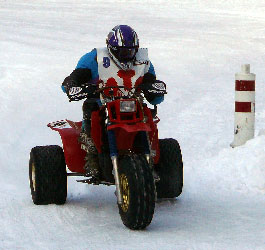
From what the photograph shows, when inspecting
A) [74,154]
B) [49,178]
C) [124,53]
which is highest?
[124,53]

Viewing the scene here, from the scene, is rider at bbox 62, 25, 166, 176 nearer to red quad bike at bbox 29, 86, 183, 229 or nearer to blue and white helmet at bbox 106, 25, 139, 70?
blue and white helmet at bbox 106, 25, 139, 70

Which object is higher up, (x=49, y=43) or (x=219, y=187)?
(x=49, y=43)

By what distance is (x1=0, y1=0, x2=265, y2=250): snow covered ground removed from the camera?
605 cm

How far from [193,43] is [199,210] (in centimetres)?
1030

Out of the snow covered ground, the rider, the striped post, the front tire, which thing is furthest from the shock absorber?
the striped post

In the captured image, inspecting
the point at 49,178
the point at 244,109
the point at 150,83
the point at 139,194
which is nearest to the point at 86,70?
the point at 150,83

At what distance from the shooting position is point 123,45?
696 cm

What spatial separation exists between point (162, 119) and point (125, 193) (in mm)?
4809

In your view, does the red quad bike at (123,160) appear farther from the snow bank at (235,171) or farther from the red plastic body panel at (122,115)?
the snow bank at (235,171)

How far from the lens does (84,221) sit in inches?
256

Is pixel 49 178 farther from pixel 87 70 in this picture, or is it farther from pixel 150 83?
pixel 150 83

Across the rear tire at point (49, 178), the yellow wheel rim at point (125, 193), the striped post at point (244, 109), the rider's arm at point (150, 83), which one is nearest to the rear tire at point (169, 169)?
the rider's arm at point (150, 83)

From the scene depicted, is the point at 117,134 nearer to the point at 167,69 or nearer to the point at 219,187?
the point at 219,187

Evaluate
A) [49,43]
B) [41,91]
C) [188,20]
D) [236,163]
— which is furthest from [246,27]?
[236,163]
